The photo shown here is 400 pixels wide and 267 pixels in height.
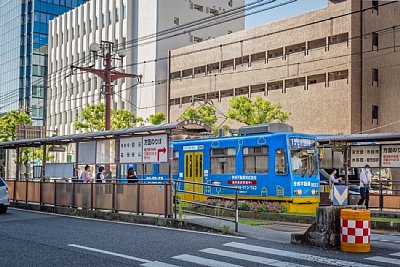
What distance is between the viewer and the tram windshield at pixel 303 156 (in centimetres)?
2252

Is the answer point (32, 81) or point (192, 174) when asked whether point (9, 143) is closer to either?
point (192, 174)

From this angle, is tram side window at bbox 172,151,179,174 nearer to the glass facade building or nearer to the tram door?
the tram door

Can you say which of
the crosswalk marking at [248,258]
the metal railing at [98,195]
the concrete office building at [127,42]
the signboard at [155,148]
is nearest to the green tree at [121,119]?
the concrete office building at [127,42]

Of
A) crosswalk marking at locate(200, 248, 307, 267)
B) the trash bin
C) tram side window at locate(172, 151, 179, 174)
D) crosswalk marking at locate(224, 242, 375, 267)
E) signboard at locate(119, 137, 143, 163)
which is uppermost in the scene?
signboard at locate(119, 137, 143, 163)

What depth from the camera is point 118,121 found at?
53938 millimetres

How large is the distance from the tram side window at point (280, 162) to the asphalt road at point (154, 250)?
746 centimetres

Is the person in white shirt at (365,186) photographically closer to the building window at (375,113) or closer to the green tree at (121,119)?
the building window at (375,113)

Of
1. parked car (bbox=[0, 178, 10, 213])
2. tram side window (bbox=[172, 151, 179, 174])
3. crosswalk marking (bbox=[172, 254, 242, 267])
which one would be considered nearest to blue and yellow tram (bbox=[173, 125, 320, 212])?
tram side window (bbox=[172, 151, 179, 174])

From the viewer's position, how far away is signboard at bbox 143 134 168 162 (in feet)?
61.2

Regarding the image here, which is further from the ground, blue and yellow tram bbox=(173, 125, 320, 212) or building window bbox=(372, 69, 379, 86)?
building window bbox=(372, 69, 379, 86)

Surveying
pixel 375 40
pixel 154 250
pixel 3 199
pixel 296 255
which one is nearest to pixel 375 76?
pixel 375 40

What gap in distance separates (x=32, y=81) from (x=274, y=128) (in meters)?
74.9

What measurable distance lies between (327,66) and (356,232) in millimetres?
37848

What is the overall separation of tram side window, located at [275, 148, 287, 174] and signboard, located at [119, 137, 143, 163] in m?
5.75
